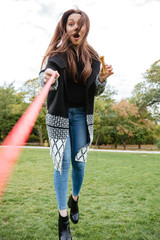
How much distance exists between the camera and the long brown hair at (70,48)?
2135mm

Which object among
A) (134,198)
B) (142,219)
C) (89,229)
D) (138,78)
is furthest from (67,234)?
(138,78)

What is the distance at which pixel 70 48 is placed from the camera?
2236 mm

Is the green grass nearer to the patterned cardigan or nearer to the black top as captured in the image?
the patterned cardigan

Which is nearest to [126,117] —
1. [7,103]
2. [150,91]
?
A: [150,91]

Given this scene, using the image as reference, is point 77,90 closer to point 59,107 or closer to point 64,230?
point 59,107

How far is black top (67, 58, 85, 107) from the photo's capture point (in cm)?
219

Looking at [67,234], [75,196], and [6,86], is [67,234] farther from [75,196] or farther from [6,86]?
[6,86]

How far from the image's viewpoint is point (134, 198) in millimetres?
3664

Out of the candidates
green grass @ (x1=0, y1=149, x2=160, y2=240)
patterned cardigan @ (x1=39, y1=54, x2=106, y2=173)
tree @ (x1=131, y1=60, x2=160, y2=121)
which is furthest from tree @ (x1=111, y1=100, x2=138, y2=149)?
patterned cardigan @ (x1=39, y1=54, x2=106, y2=173)

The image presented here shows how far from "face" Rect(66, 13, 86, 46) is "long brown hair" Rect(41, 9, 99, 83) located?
36mm

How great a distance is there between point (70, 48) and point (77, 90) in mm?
461

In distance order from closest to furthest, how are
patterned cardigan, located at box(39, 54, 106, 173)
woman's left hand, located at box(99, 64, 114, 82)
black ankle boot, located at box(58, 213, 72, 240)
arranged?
black ankle boot, located at box(58, 213, 72, 240) → patterned cardigan, located at box(39, 54, 106, 173) → woman's left hand, located at box(99, 64, 114, 82)

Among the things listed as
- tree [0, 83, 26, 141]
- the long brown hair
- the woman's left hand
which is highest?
tree [0, 83, 26, 141]

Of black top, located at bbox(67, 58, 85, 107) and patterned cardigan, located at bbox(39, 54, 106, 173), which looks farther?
black top, located at bbox(67, 58, 85, 107)
